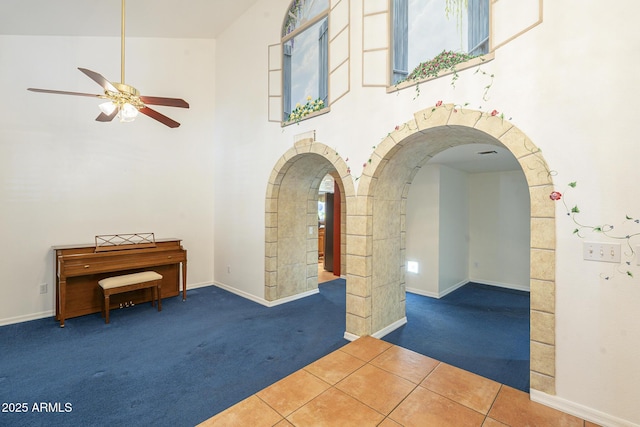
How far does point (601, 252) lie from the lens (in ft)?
5.68

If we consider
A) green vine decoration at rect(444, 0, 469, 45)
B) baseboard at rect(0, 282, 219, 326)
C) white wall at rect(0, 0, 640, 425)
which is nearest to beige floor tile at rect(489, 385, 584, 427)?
white wall at rect(0, 0, 640, 425)

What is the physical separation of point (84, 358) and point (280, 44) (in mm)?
4434

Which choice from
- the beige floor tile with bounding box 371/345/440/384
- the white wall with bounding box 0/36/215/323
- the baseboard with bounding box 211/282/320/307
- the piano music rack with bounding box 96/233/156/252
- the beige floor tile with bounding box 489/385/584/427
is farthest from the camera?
the baseboard with bounding box 211/282/320/307

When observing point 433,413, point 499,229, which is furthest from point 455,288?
point 433,413

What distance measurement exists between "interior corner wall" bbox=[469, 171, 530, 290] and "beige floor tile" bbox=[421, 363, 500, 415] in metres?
3.77

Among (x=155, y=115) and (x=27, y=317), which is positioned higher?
(x=155, y=115)

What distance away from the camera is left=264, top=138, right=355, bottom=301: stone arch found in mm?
4039

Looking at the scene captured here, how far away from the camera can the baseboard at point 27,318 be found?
3451mm

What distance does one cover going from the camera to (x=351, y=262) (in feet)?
9.98

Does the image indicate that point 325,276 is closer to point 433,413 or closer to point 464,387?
point 464,387

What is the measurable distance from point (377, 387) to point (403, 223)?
1.91 m

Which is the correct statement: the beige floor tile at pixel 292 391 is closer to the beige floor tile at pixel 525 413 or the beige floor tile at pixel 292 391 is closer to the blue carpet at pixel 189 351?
the blue carpet at pixel 189 351

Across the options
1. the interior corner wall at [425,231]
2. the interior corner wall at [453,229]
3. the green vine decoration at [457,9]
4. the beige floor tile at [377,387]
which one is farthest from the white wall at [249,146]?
the interior corner wall at [453,229]

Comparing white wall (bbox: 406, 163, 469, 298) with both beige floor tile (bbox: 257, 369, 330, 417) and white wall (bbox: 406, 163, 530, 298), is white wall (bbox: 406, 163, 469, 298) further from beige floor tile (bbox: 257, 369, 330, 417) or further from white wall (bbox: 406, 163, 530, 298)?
beige floor tile (bbox: 257, 369, 330, 417)
